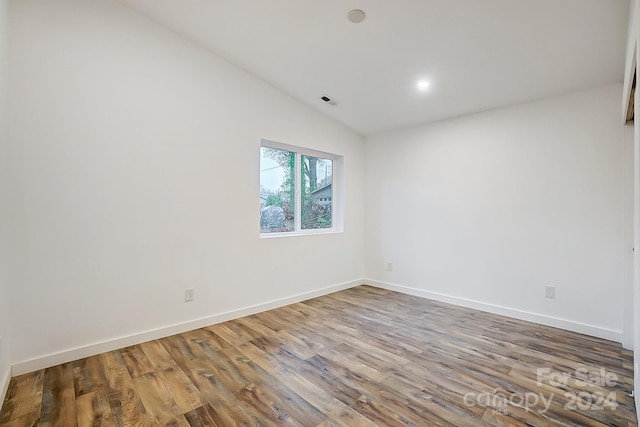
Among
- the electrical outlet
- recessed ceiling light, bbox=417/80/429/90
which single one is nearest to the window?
recessed ceiling light, bbox=417/80/429/90

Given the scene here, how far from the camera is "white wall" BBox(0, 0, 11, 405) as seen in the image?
1.86 m

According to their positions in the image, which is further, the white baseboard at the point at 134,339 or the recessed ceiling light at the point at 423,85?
the recessed ceiling light at the point at 423,85

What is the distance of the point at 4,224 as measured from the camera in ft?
6.33

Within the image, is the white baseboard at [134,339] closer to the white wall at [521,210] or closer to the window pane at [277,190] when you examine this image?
the window pane at [277,190]

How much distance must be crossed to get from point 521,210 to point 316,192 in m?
2.42

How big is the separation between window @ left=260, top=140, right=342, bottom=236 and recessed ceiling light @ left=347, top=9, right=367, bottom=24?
163 cm

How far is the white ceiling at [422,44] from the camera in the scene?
212cm

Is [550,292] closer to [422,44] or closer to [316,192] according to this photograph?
[422,44]

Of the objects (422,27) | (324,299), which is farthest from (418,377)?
(422,27)

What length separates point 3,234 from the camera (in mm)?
1901

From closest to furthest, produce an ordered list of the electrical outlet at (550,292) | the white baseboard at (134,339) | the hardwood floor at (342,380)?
1. the hardwood floor at (342,380)
2. the white baseboard at (134,339)
3. the electrical outlet at (550,292)

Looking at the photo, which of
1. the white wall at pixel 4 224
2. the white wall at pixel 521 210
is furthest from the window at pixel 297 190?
the white wall at pixel 4 224

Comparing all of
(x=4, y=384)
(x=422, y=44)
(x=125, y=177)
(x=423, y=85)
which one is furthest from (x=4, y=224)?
(x=423, y=85)

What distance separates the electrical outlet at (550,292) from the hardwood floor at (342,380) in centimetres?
35
